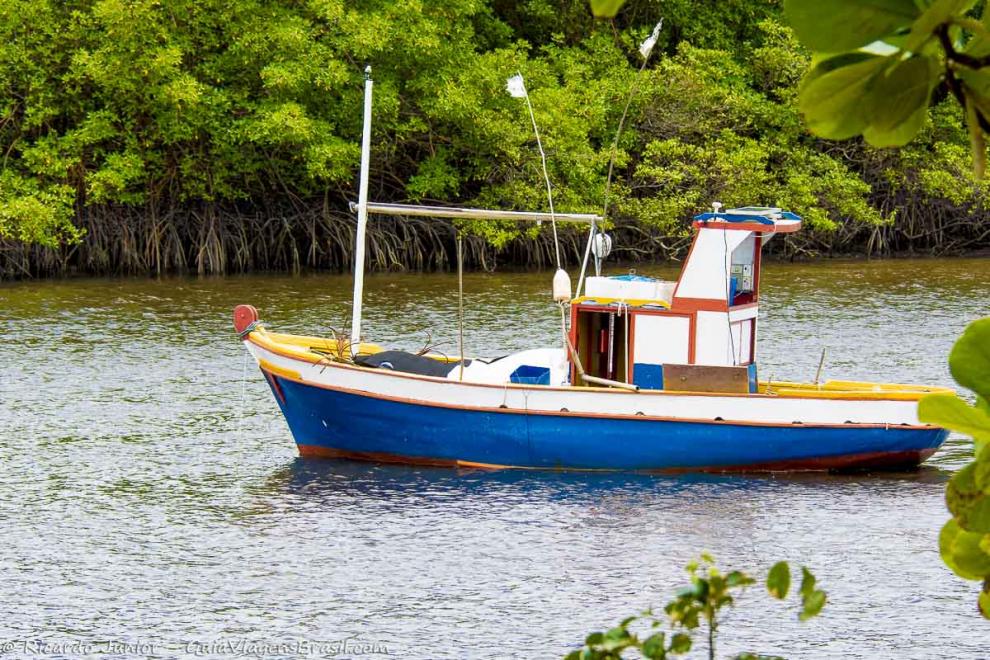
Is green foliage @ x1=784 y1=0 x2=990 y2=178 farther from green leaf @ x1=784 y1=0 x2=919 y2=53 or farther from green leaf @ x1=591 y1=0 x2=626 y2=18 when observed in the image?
green leaf @ x1=591 y1=0 x2=626 y2=18

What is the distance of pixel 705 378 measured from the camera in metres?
15.0

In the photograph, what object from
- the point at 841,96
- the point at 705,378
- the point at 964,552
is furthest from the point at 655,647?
the point at 705,378

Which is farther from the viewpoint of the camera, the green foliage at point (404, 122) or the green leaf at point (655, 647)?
the green foliage at point (404, 122)

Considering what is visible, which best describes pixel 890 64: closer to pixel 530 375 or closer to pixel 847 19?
pixel 847 19

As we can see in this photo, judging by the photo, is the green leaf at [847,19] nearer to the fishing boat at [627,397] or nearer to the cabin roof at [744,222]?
the fishing boat at [627,397]

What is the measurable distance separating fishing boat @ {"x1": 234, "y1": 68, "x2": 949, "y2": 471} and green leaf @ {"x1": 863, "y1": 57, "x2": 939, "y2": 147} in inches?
525

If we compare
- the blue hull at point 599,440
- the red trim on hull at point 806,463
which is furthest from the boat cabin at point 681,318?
the red trim on hull at point 806,463

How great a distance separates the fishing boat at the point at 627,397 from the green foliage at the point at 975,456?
43.3ft

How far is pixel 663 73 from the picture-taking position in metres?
40.0

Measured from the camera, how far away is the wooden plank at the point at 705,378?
14.9m

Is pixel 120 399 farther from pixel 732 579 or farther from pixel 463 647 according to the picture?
pixel 732 579

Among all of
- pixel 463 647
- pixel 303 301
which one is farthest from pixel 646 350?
pixel 303 301

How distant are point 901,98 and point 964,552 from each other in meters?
0.44

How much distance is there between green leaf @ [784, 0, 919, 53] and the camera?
3.41 feet
